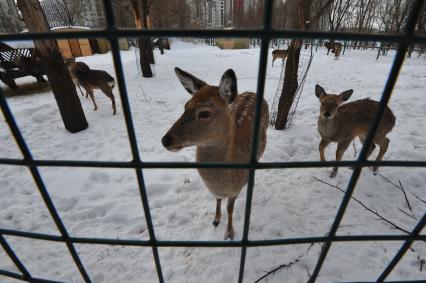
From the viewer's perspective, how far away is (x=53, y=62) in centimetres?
445

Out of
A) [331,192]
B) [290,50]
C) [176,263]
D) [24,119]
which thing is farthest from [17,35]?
[24,119]

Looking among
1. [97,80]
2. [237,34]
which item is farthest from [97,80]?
[237,34]

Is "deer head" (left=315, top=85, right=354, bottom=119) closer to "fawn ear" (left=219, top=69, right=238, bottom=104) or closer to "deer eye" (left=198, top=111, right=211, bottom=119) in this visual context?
"deer eye" (left=198, top=111, right=211, bottom=119)

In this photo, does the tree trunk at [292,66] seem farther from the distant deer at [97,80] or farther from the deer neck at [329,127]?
the distant deer at [97,80]

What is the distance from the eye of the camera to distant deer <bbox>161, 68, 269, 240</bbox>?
70.5 inches

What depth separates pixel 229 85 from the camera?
1528mm

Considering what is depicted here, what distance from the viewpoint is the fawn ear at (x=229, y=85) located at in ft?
4.79

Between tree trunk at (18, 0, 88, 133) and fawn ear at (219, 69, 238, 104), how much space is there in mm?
4160

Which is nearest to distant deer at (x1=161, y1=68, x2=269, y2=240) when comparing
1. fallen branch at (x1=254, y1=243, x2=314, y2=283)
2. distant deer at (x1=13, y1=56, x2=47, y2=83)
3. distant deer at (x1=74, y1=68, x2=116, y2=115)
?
fallen branch at (x1=254, y1=243, x2=314, y2=283)

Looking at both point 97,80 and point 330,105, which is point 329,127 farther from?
point 97,80

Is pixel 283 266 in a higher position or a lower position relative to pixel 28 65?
lower

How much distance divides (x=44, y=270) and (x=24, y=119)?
14.8 feet

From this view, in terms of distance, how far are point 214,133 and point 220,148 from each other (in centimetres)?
21

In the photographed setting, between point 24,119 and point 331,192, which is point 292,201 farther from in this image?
point 24,119
